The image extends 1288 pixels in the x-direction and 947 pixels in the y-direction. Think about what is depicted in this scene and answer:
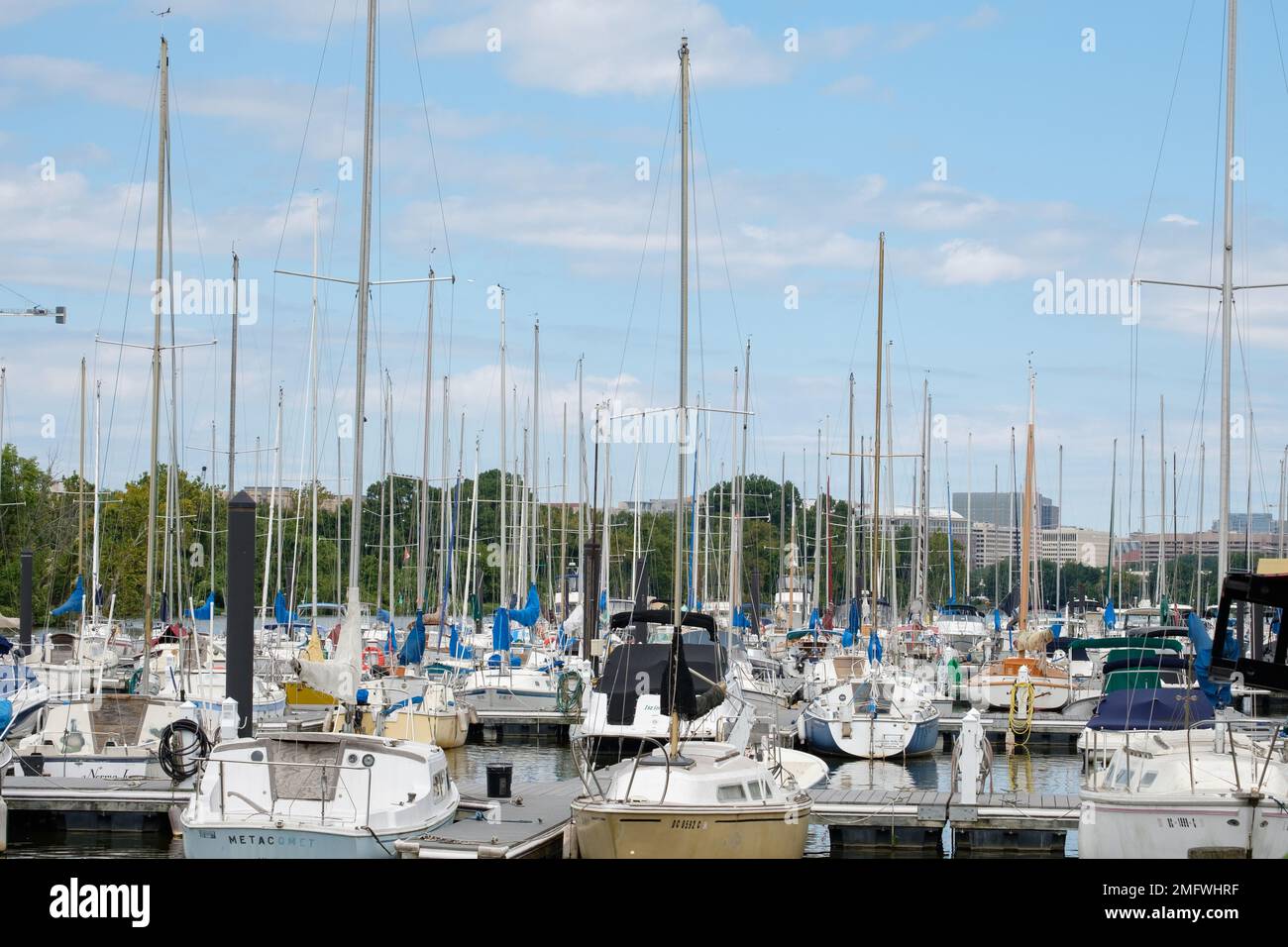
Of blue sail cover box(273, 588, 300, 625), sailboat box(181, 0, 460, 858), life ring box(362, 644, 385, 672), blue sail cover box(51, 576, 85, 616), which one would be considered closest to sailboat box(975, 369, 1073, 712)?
life ring box(362, 644, 385, 672)

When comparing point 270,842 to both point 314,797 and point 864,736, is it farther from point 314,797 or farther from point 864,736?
point 864,736

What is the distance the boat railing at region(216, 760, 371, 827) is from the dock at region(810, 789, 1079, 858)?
8747 millimetres

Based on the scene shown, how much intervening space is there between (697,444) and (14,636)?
28980mm

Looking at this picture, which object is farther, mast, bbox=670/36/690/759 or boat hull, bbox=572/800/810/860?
mast, bbox=670/36/690/759

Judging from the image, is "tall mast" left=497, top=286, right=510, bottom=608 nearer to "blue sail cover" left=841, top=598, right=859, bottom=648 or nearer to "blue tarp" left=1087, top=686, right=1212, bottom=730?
"blue sail cover" left=841, top=598, right=859, bottom=648

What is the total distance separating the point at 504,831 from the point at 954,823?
7.96m

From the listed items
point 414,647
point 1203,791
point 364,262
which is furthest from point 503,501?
point 1203,791

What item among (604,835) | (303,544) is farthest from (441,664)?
(604,835)

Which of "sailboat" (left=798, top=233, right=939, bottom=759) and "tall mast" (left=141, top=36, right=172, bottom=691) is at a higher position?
"tall mast" (left=141, top=36, right=172, bottom=691)

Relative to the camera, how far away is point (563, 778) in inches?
1508

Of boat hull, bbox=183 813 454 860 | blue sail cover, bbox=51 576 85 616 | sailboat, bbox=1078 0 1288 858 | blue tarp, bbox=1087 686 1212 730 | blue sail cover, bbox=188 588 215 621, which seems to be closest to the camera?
sailboat, bbox=1078 0 1288 858

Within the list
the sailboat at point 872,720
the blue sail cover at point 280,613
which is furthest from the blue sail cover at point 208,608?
the sailboat at point 872,720

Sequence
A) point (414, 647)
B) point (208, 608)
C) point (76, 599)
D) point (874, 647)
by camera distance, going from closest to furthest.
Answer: point (414, 647), point (874, 647), point (208, 608), point (76, 599)

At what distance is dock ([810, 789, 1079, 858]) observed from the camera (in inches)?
1011
